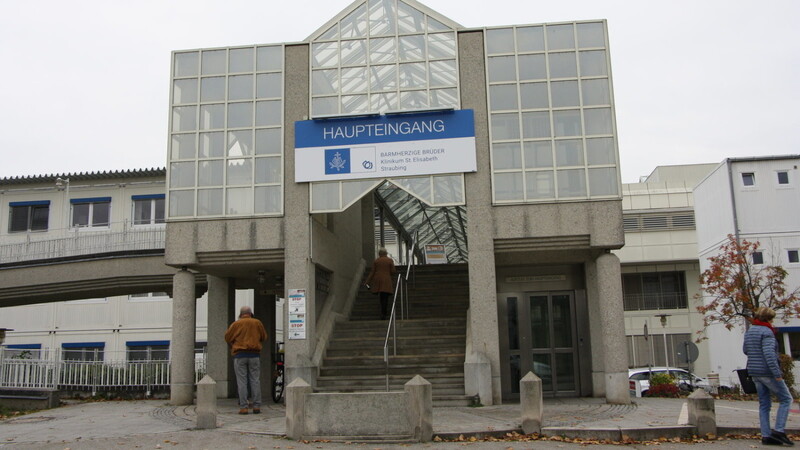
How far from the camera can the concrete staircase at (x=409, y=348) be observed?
49.2ft

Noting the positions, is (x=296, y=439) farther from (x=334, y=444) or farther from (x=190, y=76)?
(x=190, y=76)

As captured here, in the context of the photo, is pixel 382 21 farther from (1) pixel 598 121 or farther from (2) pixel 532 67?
(1) pixel 598 121

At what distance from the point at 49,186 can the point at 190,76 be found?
19531 millimetres

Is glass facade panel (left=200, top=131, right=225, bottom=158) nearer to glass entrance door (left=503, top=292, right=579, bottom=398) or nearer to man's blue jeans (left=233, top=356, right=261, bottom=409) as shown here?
man's blue jeans (left=233, top=356, right=261, bottom=409)

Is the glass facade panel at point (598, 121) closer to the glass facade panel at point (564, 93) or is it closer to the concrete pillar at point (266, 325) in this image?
the glass facade panel at point (564, 93)

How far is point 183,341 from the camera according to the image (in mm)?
16031

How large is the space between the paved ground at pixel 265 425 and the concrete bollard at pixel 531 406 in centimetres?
18

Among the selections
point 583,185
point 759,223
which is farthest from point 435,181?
point 759,223

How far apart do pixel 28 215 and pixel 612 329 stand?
2742 centimetres

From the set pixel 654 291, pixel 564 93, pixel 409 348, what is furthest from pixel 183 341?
pixel 654 291

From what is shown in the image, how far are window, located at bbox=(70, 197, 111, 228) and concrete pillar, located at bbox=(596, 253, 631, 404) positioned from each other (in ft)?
79.3

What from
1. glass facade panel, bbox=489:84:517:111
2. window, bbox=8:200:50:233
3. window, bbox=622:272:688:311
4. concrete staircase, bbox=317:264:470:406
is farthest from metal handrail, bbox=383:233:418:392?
window, bbox=622:272:688:311

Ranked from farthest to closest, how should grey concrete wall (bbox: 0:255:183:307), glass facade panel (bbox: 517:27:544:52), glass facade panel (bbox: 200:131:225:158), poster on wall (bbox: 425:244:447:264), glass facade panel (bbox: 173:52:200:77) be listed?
poster on wall (bbox: 425:244:447:264), grey concrete wall (bbox: 0:255:183:307), glass facade panel (bbox: 173:52:200:77), glass facade panel (bbox: 200:131:225:158), glass facade panel (bbox: 517:27:544:52)

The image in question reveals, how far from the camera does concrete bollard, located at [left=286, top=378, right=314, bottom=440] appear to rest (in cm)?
984
